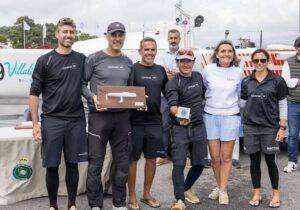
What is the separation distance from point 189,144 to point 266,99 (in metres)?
0.95

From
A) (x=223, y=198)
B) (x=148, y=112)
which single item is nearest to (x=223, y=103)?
(x=148, y=112)

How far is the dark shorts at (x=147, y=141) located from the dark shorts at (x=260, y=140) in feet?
3.18

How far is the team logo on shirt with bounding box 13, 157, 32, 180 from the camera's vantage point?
15.1 ft

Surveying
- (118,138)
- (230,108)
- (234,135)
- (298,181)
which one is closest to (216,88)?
(230,108)

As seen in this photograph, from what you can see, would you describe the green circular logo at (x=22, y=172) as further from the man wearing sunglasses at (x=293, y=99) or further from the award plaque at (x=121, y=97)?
the man wearing sunglasses at (x=293, y=99)

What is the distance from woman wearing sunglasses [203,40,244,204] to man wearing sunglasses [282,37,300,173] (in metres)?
1.50

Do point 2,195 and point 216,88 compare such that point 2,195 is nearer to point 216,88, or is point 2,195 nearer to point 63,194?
point 63,194

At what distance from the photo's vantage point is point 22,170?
464cm

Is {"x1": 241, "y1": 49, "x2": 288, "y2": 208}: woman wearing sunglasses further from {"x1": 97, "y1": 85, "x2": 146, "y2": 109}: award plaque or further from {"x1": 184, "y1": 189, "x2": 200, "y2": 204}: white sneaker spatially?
{"x1": 97, "y1": 85, "x2": 146, "y2": 109}: award plaque

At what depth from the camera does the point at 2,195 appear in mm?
4590

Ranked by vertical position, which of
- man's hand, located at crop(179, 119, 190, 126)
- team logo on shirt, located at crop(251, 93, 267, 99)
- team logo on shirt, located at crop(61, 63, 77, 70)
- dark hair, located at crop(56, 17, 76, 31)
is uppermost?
dark hair, located at crop(56, 17, 76, 31)

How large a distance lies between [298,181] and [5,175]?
3763 mm

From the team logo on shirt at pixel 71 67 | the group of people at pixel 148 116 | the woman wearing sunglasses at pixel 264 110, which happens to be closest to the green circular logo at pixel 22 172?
the group of people at pixel 148 116

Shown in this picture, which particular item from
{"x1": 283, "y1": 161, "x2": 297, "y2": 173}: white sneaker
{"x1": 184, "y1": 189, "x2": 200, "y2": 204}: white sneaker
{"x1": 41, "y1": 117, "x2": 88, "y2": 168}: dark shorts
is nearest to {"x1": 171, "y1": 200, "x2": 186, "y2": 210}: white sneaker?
{"x1": 184, "y1": 189, "x2": 200, "y2": 204}: white sneaker
